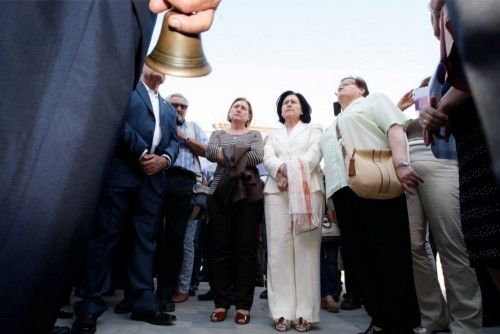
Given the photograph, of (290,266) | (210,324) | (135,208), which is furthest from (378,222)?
(135,208)

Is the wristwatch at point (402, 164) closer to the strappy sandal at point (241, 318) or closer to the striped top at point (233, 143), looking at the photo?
the striped top at point (233, 143)

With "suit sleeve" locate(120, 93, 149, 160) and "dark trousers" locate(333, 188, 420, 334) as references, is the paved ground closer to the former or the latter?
"dark trousers" locate(333, 188, 420, 334)

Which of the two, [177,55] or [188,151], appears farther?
[188,151]

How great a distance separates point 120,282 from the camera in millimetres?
3471

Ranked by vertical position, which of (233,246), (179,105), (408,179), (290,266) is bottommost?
(290,266)

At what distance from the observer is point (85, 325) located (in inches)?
92.8

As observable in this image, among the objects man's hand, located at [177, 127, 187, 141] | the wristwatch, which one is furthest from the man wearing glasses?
the wristwatch

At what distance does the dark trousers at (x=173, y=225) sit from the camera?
3.35 meters

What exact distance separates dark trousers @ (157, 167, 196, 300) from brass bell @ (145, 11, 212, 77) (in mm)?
2066

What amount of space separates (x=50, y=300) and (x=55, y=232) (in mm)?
129

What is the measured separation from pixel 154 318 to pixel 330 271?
1831 mm

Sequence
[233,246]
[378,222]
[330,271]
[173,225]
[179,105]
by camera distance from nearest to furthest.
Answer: [378,222], [233,246], [173,225], [330,271], [179,105]

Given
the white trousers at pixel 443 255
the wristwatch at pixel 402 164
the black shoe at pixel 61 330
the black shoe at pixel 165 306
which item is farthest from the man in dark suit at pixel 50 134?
the black shoe at pixel 165 306

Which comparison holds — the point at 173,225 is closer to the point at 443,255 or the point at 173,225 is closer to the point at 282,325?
the point at 282,325
